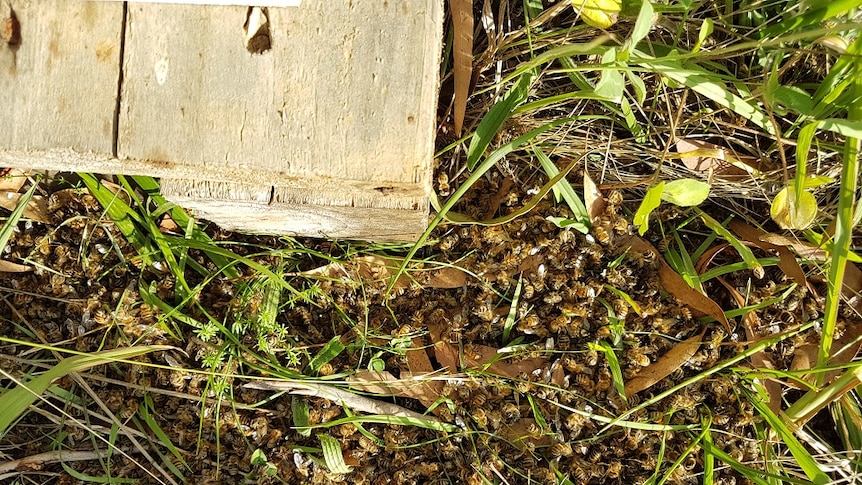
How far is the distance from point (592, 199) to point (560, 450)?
0.82 metres

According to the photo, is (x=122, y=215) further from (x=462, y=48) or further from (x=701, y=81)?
(x=701, y=81)

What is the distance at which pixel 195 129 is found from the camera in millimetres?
1463

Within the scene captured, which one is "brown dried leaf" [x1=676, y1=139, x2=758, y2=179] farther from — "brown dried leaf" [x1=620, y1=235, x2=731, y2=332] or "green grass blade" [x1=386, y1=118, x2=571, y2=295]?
"green grass blade" [x1=386, y1=118, x2=571, y2=295]

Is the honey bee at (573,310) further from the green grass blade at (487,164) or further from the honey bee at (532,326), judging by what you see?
the green grass blade at (487,164)

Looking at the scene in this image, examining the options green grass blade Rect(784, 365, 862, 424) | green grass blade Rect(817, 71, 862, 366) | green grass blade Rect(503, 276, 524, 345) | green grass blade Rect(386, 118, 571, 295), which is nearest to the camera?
green grass blade Rect(817, 71, 862, 366)

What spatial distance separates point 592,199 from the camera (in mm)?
2143

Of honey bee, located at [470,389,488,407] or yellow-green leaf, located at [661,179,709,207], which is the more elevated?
yellow-green leaf, located at [661,179,709,207]

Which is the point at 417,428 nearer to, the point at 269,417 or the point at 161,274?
the point at 269,417

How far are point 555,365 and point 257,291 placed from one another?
1015 millimetres

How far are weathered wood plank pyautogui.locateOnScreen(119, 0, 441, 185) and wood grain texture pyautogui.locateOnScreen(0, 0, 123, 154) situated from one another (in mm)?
47

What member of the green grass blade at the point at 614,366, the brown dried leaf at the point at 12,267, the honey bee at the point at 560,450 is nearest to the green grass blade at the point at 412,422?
the honey bee at the point at 560,450

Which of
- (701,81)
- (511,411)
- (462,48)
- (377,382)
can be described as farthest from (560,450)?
(462,48)

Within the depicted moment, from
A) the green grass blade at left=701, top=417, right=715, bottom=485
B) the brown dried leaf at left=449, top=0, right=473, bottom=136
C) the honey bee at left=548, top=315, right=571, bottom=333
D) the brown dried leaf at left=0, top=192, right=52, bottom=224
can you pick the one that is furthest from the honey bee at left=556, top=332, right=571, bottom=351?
the brown dried leaf at left=0, top=192, right=52, bottom=224

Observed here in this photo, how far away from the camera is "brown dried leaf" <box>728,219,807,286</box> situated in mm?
2102
